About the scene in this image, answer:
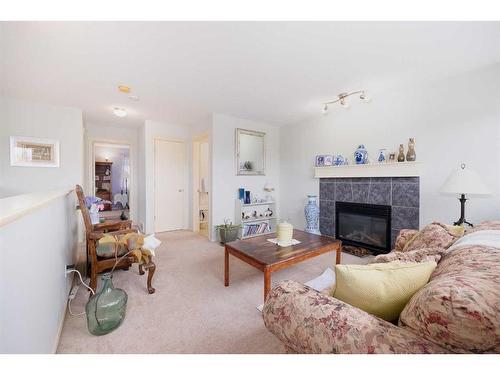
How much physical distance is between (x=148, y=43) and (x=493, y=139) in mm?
3482

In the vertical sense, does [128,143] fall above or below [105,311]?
above

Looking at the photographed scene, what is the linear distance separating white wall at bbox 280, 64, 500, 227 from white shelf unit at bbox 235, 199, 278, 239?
168 cm

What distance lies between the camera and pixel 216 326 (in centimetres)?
162

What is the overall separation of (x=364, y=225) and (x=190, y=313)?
2.81 metres

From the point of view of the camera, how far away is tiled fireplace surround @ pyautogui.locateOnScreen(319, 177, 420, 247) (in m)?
2.89

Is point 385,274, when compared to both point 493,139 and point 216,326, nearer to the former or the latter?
point 216,326

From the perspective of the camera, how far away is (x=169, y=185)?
465 centimetres

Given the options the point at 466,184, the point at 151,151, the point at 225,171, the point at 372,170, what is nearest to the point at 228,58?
the point at 225,171

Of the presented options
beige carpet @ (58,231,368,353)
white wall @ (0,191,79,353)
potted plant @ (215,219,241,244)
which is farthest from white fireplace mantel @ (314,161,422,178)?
white wall @ (0,191,79,353)

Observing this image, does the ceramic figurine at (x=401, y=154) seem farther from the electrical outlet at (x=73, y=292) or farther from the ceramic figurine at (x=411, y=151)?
the electrical outlet at (x=73, y=292)

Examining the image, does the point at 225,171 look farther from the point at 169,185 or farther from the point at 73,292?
the point at 73,292

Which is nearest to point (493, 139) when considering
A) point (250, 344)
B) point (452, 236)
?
point (452, 236)

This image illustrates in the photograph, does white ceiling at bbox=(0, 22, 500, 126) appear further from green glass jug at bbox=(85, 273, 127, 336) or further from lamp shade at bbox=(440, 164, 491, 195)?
green glass jug at bbox=(85, 273, 127, 336)

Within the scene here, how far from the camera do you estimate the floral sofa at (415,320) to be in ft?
1.86
